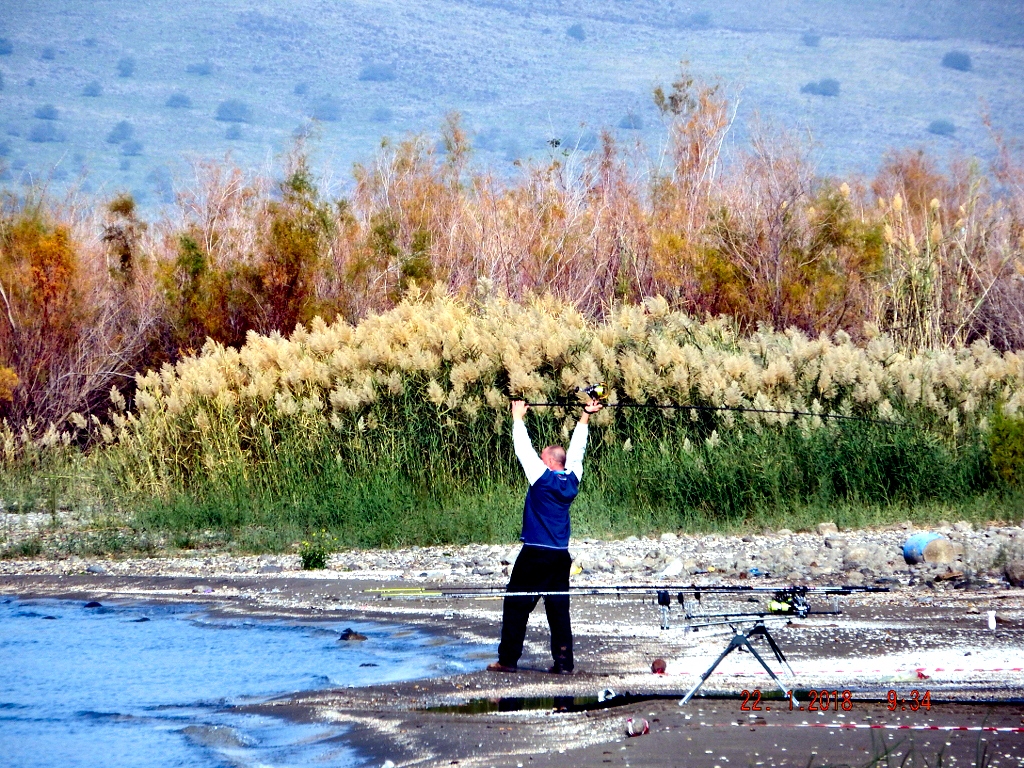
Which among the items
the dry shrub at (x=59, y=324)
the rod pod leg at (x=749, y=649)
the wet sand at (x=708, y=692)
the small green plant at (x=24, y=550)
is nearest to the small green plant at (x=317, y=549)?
the wet sand at (x=708, y=692)

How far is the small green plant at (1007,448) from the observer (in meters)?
16.9

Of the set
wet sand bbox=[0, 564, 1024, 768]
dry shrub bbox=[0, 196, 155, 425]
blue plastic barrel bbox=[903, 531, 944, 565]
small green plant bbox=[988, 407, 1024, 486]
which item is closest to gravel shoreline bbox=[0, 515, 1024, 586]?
blue plastic barrel bbox=[903, 531, 944, 565]

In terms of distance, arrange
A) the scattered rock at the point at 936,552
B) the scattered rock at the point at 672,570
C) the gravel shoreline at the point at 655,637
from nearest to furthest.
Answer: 1. the gravel shoreline at the point at 655,637
2. the scattered rock at the point at 672,570
3. the scattered rock at the point at 936,552

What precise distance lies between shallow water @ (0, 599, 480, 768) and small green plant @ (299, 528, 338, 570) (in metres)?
2.18

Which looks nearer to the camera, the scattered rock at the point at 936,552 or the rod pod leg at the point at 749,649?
the rod pod leg at the point at 749,649

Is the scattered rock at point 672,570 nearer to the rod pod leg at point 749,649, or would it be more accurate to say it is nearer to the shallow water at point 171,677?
the shallow water at point 171,677

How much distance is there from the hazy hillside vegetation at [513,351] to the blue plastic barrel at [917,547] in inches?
99.1

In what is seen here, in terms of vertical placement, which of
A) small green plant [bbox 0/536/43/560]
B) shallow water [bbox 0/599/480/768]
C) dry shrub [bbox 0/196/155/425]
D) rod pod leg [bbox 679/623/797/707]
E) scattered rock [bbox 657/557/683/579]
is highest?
dry shrub [bbox 0/196/155/425]

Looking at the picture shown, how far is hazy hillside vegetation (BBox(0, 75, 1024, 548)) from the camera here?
684 inches

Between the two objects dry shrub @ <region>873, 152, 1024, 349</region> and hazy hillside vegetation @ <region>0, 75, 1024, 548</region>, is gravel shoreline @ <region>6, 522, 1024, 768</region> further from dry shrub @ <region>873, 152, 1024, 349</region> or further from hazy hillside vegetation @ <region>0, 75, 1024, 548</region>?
dry shrub @ <region>873, 152, 1024, 349</region>

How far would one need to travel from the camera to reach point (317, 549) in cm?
1623

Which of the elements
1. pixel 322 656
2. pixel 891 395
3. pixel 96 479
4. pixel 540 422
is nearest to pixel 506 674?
pixel 322 656

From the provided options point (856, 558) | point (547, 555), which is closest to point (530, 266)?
point (856, 558)

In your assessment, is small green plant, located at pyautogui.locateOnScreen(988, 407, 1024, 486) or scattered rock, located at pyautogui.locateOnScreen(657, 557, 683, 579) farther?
small green plant, located at pyautogui.locateOnScreen(988, 407, 1024, 486)
